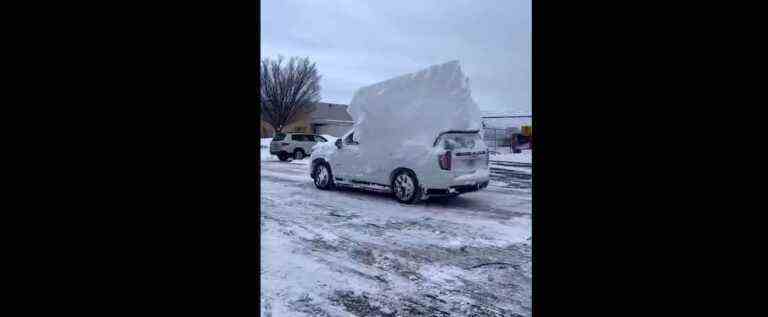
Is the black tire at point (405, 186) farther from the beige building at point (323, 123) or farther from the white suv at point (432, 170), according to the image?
the beige building at point (323, 123)

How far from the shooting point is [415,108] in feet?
28.2

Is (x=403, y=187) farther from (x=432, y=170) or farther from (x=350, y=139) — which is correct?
(x=350, y=139)

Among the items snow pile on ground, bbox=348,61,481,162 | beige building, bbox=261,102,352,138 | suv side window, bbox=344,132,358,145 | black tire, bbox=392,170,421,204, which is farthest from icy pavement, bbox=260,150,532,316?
beige building, bbox=261,102,352,138

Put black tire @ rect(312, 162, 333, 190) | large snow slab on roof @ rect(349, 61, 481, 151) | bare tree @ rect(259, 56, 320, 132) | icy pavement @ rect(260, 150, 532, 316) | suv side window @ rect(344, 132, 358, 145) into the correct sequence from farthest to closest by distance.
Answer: bare tree @ rect(259, 56, 320, 132) < black tire @ rect(312, 162, 333, 190) < suv side window @ rect(344, 132, 358, 145) < large snow slab on roof @ rect(349, 61, 481, 151) < icy pavement @ rect(260, 150, 532, 316)

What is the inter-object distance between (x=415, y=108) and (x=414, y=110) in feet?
0.15

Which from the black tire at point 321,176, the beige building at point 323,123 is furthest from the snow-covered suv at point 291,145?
the beige building at point 323,123

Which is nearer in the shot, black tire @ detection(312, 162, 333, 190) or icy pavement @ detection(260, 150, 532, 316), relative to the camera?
icy pavement @ detection(260, 150, 532, 316)

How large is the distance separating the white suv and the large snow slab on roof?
0.24 metres

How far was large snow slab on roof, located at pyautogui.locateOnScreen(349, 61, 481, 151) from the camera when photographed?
8203 mm

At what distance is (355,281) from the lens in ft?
13.1

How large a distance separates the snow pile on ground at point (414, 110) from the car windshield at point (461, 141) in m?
0.14

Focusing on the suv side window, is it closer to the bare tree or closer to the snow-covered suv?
the snow-covered suv
